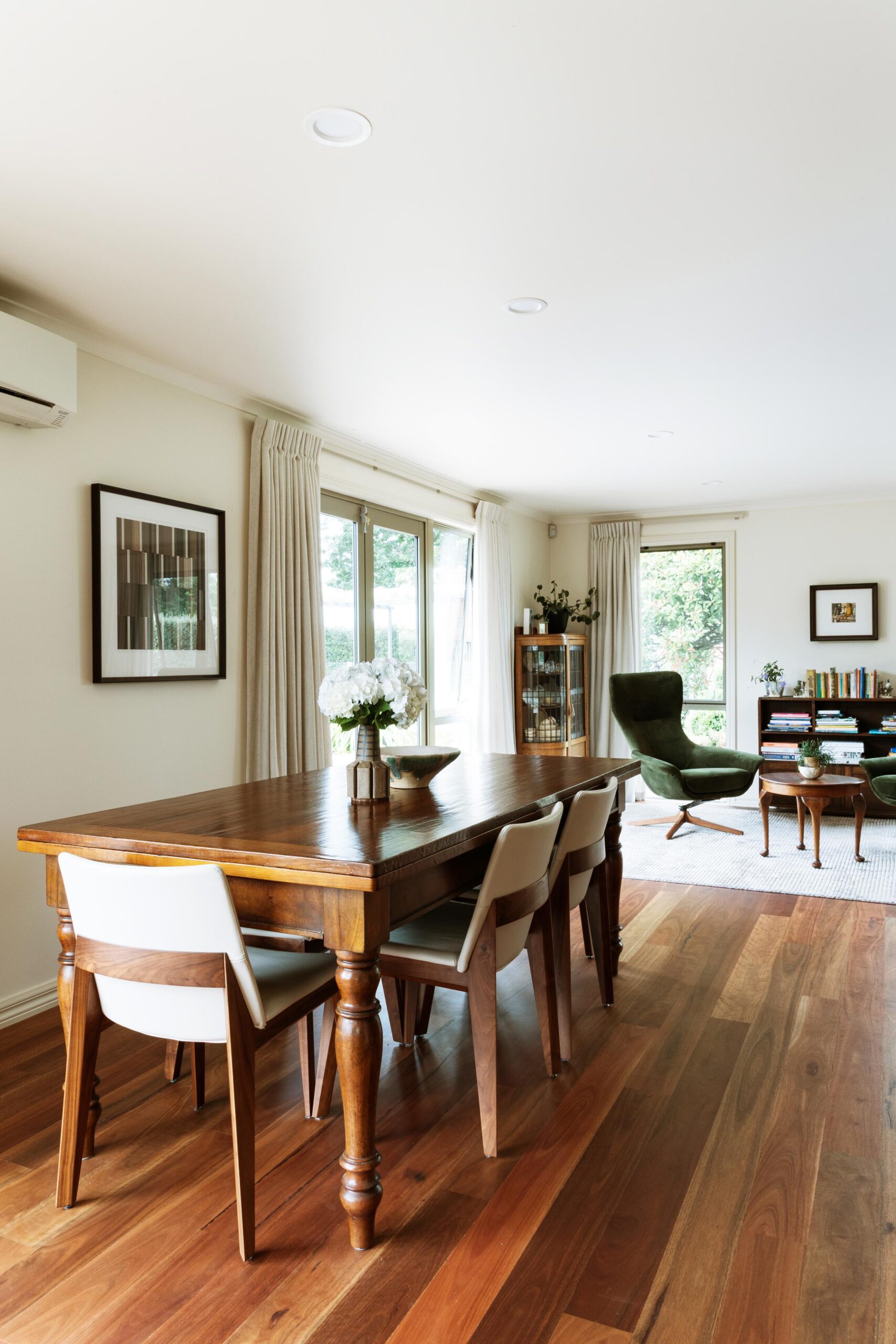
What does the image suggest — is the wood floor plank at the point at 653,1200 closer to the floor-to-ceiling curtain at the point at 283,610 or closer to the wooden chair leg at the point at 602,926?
the wooden chair leg at the point at 602,926

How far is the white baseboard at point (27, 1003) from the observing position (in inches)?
121

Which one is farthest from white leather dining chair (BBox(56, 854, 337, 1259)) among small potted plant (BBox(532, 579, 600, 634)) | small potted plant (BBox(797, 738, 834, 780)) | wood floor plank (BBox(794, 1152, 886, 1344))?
small potted plant (BBox(532, 579, 600, 634))

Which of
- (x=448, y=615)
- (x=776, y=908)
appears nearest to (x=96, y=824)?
(x=776, y=908)

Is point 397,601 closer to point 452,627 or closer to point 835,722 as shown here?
point 452,627

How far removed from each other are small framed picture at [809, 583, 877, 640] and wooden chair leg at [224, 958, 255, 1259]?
6.34 meters

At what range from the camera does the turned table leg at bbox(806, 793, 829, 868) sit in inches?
203

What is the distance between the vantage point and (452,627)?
642 centimetres

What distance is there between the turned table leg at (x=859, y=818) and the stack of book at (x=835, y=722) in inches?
60.6

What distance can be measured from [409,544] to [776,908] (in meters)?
3.10

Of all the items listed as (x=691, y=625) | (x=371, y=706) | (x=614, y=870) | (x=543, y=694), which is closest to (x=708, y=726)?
(x=691, y=625)

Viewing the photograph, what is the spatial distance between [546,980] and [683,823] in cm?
406

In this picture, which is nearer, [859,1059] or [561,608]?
[859,1059]

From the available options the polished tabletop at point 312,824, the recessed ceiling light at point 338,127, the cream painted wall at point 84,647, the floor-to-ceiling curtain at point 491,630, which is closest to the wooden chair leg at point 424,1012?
the polished tabletop at point 312,824

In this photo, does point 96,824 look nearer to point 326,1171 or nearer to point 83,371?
point 326,1171
